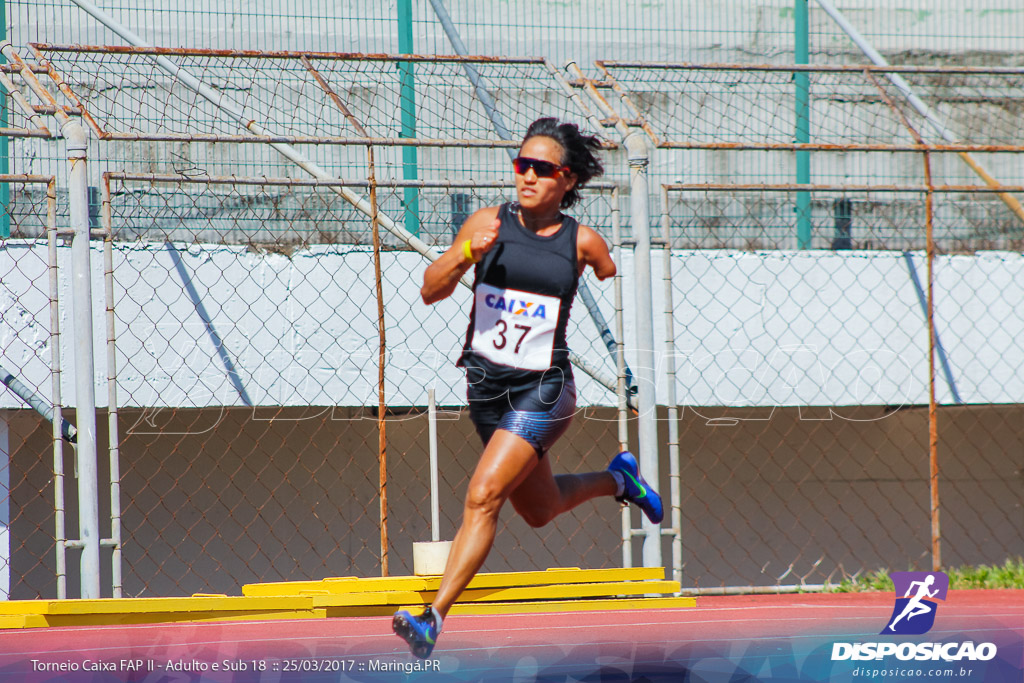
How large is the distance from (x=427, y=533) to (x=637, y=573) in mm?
2546

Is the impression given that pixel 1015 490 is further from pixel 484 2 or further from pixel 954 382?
pixel 484 2

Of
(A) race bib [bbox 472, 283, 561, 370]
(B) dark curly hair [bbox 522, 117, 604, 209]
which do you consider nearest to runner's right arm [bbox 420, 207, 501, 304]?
(A) race bib [bbox 472, 283, 561, 370]

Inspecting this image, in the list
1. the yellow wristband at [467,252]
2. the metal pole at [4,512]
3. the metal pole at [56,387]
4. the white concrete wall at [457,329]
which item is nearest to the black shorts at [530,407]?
the yellow wristband at [467,252]

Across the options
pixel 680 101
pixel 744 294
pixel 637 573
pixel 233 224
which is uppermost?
pixel 680 101

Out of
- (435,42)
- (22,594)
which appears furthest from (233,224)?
(22,594)

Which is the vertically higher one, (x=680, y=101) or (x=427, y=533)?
(x=680, y=101)

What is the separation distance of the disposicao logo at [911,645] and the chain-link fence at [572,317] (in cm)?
95

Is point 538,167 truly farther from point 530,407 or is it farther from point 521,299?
point 530,407

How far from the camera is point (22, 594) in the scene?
6012 millimetres

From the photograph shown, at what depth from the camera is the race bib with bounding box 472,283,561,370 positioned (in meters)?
3.35

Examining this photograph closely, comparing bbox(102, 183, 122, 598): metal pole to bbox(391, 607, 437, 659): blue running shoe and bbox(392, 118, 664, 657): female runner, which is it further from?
bbox(391, 607, 437, 659): blue running shoe

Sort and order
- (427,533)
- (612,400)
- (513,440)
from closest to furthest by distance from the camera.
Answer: (513,440) → (612,400) → (427,533)

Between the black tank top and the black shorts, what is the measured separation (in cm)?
4

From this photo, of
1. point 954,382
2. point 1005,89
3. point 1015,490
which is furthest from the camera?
point 1005,89
